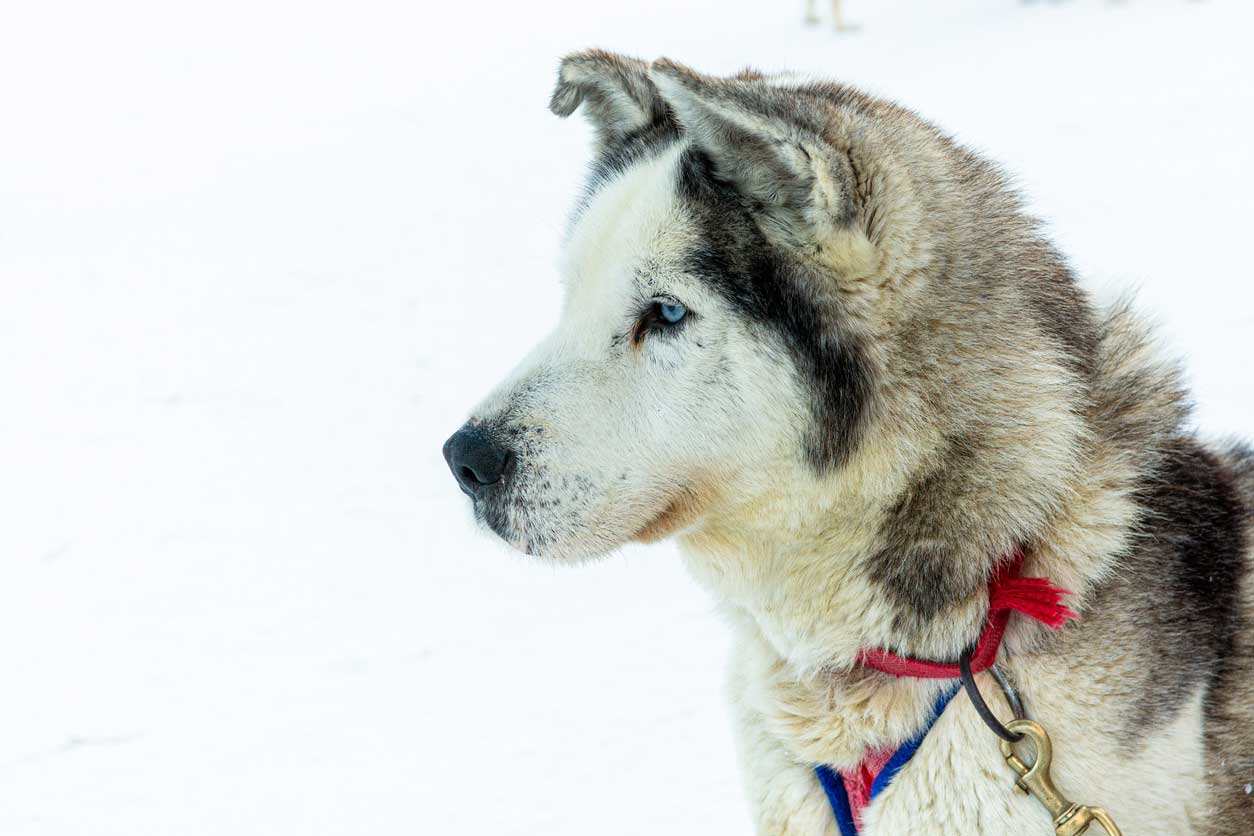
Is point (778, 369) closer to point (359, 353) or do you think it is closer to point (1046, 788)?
point (1046, 788)

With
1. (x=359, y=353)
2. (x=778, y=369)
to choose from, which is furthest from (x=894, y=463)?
(x=359, y=353)

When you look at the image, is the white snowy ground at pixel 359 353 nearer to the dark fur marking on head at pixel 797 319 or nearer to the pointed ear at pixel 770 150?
the dark fur marking on head at pixel 797 319

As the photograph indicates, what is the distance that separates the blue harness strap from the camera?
208cm

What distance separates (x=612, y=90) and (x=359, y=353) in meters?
4.34

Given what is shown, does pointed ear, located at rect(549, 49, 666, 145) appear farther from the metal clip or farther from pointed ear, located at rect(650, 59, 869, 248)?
the metal clip

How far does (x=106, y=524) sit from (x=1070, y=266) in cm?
420

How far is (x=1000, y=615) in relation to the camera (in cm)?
205

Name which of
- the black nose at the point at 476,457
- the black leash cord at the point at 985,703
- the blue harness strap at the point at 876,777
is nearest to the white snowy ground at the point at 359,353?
the black nose at the point at 476,457

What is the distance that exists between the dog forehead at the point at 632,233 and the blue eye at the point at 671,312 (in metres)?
0.07

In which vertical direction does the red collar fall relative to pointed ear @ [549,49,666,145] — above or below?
below

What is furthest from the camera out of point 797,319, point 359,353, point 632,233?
point 359,353

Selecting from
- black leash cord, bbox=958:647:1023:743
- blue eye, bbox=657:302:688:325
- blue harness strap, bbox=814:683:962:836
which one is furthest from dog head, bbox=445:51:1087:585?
blue harness strap, bbox=814:683:962:836

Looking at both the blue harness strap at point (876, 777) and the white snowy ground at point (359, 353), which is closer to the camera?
the blue harness strap at point (876, 777)

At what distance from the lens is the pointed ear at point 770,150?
1883 millimetres
